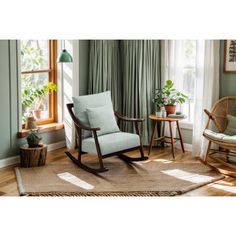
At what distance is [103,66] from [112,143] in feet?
5.04

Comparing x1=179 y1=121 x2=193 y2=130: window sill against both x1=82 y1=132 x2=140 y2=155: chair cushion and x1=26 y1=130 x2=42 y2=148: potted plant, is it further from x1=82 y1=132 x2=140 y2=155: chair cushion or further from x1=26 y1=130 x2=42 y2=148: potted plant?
x1=26 y1=130 x2=42 y2=148: potted plant

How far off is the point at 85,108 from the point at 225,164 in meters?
1.67

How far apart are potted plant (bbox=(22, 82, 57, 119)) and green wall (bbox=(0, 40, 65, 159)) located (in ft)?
1.00

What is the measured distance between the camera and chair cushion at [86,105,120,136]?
4.35 meters

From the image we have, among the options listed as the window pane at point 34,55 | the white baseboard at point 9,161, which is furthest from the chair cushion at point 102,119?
the window pane at point 34,55

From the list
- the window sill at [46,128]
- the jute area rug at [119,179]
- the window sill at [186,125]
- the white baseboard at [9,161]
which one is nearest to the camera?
the jute area rug at [119,179]

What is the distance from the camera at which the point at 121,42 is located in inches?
215

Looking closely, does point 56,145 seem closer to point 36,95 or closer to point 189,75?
point 36,95

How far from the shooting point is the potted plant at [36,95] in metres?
4.87

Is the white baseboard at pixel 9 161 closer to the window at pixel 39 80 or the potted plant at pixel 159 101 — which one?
the window at pixel 39 80

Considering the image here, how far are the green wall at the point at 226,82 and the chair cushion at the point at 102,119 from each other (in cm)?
140
